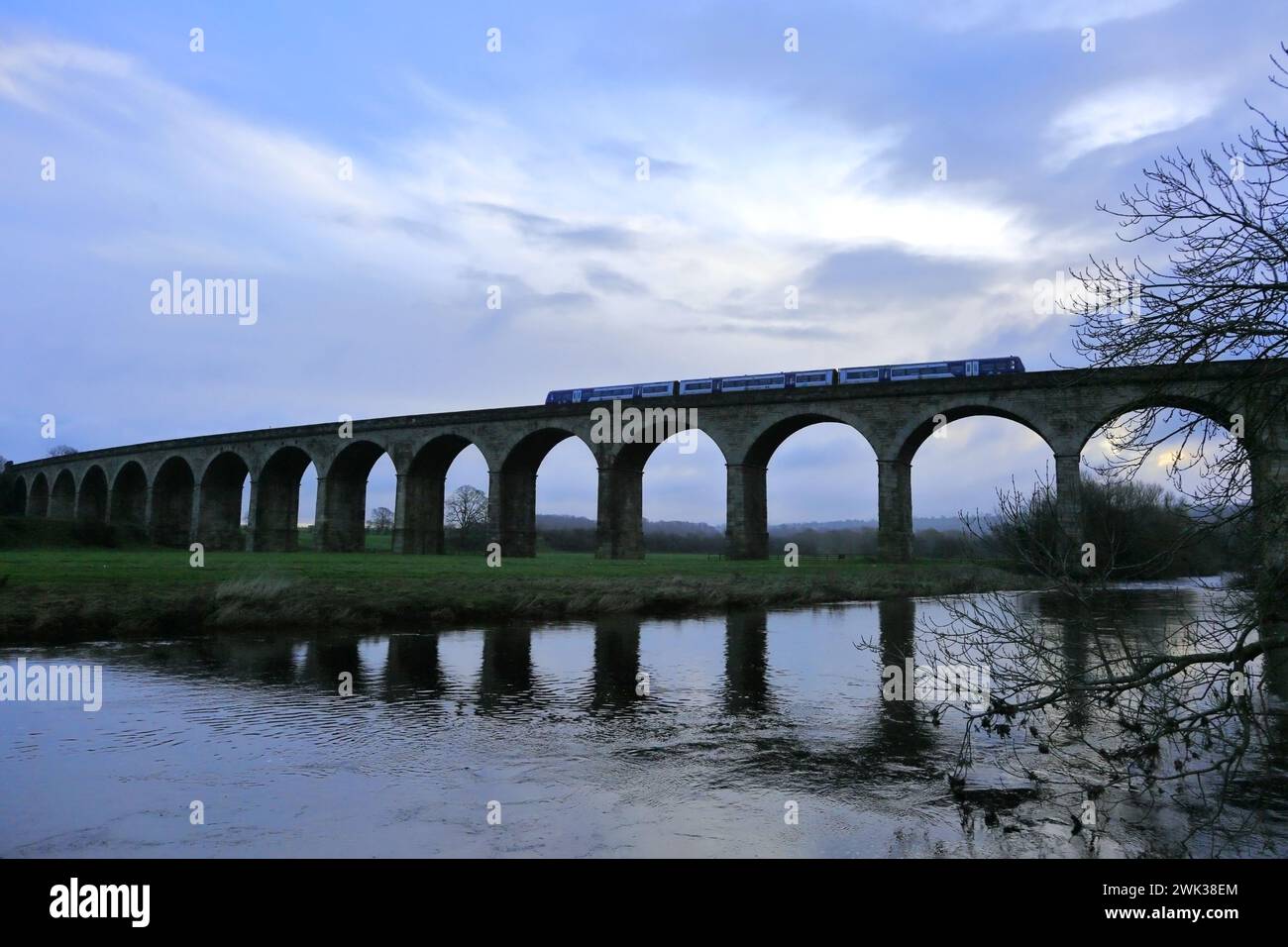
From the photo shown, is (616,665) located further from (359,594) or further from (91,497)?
(91,497)

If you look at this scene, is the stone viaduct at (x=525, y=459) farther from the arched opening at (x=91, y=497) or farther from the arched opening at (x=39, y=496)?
the arched opening at (x=39, y=496)

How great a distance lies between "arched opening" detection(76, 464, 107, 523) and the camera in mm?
78956

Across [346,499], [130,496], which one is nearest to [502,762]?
[346,499]

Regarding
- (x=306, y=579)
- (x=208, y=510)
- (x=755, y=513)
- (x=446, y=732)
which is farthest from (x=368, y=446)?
(x=446, y=732)

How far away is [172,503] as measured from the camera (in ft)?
225

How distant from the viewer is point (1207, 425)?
21.5 ft

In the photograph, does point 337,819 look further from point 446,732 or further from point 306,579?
point 306,579

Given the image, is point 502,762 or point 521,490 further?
point 521,490

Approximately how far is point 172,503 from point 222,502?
294 inches

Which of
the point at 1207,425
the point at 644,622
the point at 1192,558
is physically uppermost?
the point at 1207,425

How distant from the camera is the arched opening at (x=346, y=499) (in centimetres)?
5378
